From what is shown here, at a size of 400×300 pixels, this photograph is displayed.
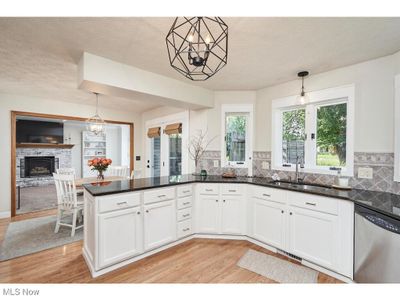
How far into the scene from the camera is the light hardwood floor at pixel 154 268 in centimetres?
193

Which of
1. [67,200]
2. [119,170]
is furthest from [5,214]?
[119,170]

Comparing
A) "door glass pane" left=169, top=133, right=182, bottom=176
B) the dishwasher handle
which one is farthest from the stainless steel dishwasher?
"door glass pane" left=169, top=133, right=182, bottom=176

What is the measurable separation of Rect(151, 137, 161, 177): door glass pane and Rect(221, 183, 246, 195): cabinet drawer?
265cm

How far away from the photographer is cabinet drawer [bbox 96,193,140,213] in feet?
6.42

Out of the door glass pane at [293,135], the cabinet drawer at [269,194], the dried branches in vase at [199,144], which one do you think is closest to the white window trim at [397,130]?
the door glass pane at [293,135]

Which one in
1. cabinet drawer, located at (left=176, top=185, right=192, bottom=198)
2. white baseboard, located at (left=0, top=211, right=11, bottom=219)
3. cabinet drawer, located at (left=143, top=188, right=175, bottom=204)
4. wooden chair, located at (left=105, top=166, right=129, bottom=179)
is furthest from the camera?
wooden chair, located at (left=105, top=166, right=129, bottom=179)

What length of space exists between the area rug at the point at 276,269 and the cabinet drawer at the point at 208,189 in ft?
2.97

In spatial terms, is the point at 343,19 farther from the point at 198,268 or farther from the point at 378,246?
the point at 198,268

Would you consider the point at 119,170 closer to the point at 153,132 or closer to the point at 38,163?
the point at 153,132

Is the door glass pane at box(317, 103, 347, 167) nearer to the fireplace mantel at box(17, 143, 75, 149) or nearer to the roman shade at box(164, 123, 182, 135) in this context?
the roman shade at box(164, 123, 182, 135)

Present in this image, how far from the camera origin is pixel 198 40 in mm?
984

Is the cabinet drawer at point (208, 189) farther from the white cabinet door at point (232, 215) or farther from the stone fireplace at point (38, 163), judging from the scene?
the stone fireplace at point (38, 163)

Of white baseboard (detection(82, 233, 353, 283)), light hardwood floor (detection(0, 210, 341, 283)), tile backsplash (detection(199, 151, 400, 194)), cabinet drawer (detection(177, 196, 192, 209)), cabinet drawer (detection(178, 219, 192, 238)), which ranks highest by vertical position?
tile backsplash (detection(199, 151, 400, 194))

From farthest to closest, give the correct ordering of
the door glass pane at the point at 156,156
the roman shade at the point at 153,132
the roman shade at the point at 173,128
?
the door glass pane at the point at 156,156 < the roman shade at the point at 153,132 < the roman shade at the point at 173,128
